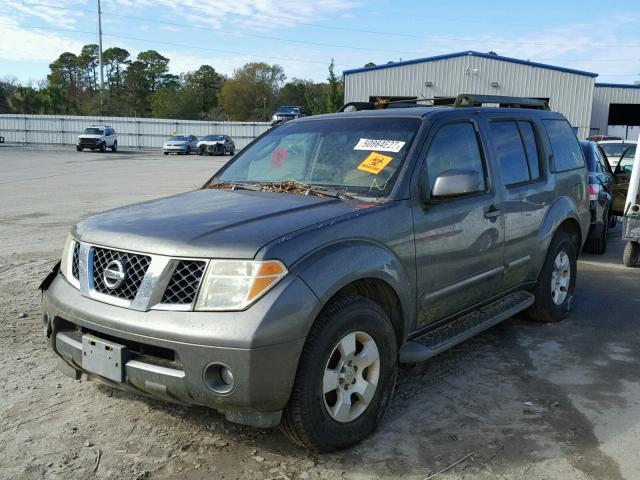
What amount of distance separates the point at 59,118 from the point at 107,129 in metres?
11.8

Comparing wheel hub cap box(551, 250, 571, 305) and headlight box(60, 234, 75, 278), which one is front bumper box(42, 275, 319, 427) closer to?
headlight box(60, 234, 75, 278)

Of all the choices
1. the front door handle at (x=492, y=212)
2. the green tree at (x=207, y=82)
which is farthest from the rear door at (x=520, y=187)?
the green tree at (x=207, y=82)

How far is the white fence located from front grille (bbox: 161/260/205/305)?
4931 cm

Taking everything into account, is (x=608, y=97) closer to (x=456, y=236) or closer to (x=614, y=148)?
(x=614, y=148)

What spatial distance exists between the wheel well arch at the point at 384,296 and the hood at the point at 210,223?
41cm

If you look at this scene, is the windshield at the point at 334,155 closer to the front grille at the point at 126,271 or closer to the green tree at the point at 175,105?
the front grille at the point at 126,271

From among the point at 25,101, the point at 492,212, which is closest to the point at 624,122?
the point at 492,212

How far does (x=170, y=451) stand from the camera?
3.19m

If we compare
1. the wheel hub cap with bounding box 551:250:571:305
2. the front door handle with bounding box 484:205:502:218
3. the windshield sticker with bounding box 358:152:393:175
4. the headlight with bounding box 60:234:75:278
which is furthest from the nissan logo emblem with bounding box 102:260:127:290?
the wheel hub cap with bounding box 551:250:571:305

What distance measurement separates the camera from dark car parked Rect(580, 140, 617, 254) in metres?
8.54

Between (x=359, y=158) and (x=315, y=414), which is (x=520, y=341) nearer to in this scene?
(x=359, y=158)

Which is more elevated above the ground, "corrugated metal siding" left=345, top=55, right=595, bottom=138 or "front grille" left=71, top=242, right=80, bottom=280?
"corrugated metal siding" left=345, top=55, right=595, bottom=138

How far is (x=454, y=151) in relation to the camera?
4176 millimetres

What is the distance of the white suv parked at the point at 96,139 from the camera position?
40906mm
